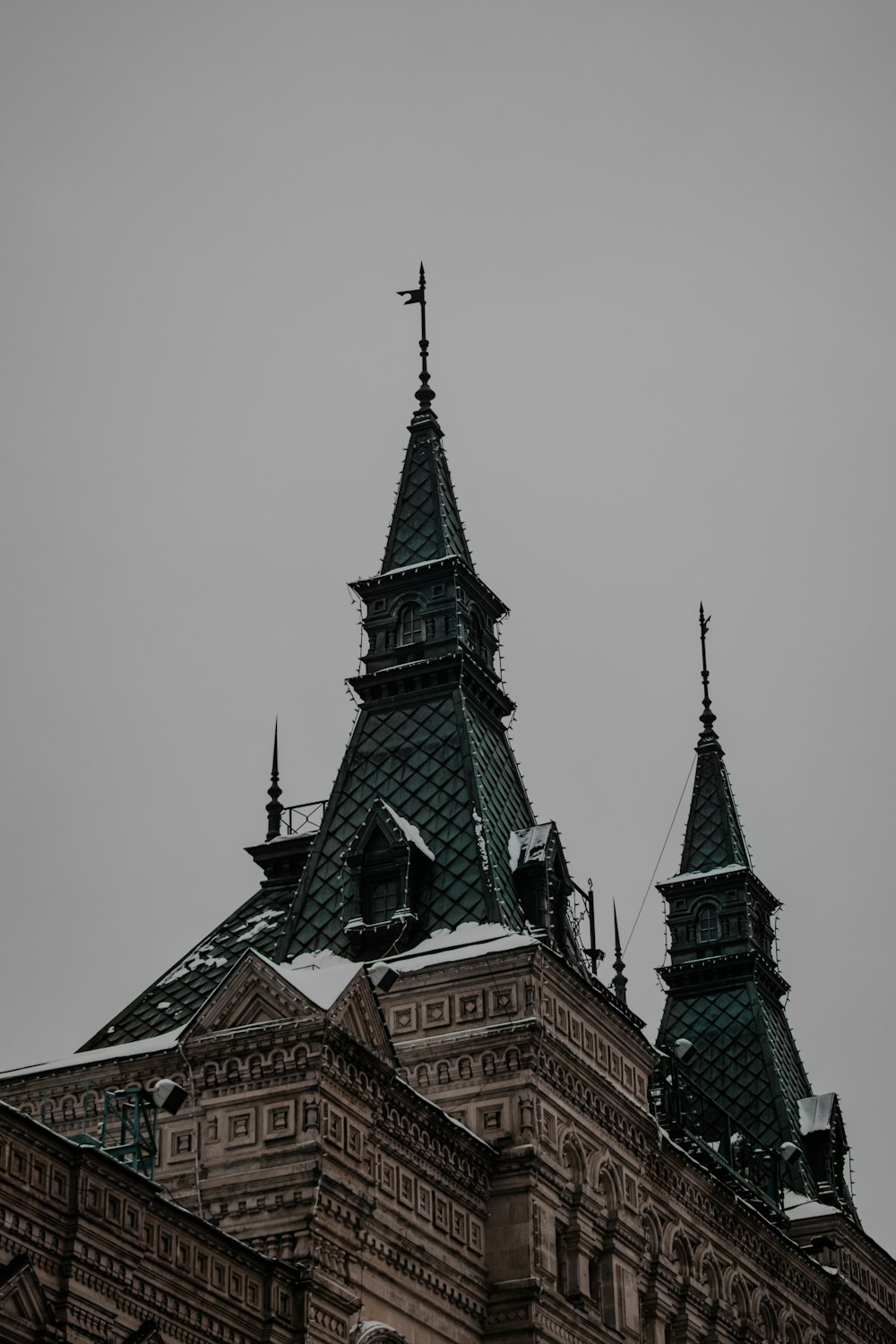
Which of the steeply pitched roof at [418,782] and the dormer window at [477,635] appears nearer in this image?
the steeply pitched roof at [418,782]

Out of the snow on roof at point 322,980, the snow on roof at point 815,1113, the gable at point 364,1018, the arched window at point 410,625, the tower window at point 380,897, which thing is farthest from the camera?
the snow on roof at point 815,1113

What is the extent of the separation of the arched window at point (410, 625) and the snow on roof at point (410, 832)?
549 cm

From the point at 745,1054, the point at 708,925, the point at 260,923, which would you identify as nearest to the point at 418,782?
the point at 260,923

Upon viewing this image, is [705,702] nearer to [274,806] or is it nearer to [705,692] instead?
[705,692]

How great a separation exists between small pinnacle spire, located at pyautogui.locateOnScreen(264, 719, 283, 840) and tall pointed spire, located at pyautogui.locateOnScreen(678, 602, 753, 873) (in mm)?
15649

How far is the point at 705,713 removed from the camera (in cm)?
7431

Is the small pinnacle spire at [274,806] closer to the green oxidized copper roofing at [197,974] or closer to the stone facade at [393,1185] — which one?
the green oxidized copper roofing at [197,974]

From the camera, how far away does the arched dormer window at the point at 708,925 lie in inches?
2707

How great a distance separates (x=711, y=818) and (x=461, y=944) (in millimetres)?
26846

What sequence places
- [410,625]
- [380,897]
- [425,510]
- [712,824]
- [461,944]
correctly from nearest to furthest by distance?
[461,944] < [380,897] < [410,625] < [425,510] < [712,824]

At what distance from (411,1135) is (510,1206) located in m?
3.30

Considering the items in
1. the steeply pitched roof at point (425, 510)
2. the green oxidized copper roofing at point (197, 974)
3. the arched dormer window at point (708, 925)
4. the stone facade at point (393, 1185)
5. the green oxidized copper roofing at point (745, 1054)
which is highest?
the steeply pitched roof at point (425, 510)

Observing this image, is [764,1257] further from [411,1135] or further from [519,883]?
[411,1135]

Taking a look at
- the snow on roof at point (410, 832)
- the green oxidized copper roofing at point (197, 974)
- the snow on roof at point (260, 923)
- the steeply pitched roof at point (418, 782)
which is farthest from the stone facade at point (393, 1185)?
the snow on roof at point (260, 923)
